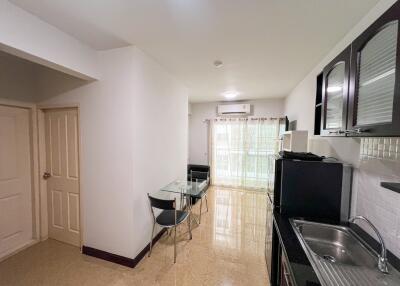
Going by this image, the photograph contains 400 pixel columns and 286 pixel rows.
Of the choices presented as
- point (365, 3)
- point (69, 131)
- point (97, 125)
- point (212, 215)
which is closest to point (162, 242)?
point (212, 215)

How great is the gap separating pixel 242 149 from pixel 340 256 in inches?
137

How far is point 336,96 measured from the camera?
1288 mm

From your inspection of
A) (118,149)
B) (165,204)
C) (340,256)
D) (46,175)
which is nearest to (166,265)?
(165,204)

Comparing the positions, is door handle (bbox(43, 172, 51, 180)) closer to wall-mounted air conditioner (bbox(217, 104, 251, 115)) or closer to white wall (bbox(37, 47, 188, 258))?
white wall (bbox(37, 47, 188, 258))

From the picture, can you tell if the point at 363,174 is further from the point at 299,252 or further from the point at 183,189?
the point at 183,189

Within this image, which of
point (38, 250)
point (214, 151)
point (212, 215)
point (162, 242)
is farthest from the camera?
point (214, 151)

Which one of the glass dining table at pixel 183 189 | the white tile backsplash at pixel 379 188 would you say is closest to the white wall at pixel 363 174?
the white tile backsplash at pixel 379 188

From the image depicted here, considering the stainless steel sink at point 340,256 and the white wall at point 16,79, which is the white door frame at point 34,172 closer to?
the white wall at point 16,79

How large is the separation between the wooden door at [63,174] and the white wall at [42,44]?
679 millimetres

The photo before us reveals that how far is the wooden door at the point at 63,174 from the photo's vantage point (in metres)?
2.28

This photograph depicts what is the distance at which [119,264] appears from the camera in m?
2.03

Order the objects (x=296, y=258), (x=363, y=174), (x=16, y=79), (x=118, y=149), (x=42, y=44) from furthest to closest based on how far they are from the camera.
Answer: (x=16, y=79)
(x=118, y=149)
(x=42, y=44)
(x=363, y=174)
(x=296, y=258)

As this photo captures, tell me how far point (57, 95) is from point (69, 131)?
503 mm

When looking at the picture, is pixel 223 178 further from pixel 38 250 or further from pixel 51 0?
pixel 51 0
